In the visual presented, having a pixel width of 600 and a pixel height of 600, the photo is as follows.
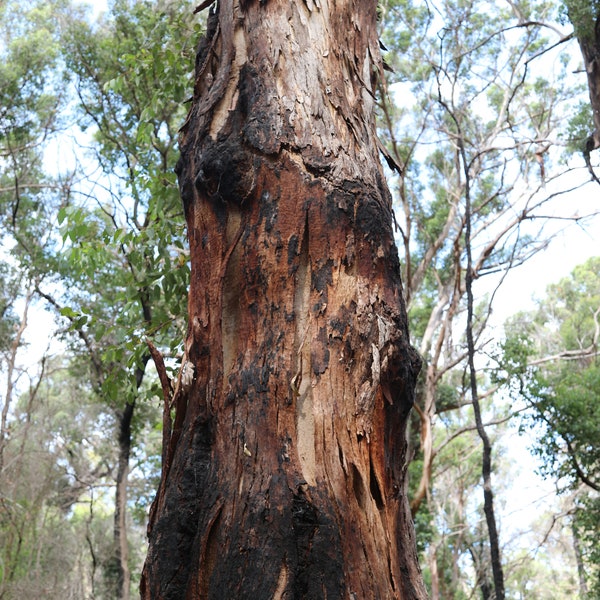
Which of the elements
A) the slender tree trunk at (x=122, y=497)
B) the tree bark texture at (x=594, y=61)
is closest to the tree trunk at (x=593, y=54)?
the tree bark texture at (x=594, y=61)

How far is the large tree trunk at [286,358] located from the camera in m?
1.58

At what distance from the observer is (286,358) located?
1.76 metres

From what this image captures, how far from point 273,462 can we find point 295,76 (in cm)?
110

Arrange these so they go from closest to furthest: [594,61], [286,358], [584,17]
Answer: [286,358], [594,61], [584,17]

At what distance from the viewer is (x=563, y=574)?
1011 inches

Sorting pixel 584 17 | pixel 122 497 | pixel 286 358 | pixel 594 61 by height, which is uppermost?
pixel 584 17

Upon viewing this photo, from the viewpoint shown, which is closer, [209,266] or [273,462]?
[273,462]

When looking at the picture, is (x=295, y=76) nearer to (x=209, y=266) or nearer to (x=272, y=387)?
(x=209, y=266)

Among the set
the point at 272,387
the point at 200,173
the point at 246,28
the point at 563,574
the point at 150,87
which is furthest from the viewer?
the point at 563,574

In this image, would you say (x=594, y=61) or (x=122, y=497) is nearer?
(x=594, y=61)

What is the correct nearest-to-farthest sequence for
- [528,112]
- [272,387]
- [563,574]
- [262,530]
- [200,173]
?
[262,530], [272,387], [200,173], [528,112], [563,574]

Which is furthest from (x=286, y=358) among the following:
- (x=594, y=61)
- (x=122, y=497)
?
(x=122, y=497)

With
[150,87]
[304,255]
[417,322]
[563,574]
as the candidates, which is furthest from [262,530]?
[563,574]

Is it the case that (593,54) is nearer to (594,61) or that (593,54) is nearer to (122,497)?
(594,61)
